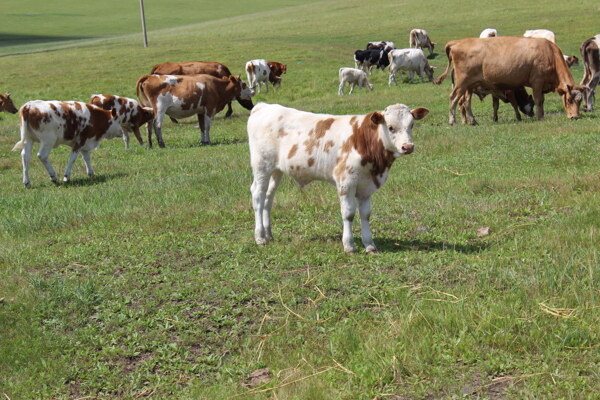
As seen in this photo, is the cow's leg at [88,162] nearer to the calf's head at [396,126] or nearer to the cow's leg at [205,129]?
the cow's leg at [205,129]

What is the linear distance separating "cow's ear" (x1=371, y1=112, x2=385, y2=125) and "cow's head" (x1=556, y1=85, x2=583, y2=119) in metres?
10.7

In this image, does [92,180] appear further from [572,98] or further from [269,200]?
[572,98]

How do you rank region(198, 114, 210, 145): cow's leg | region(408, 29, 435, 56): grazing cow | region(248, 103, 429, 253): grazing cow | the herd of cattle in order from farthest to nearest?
region(408, 29, 435, 56): grazing cow < region(198, 114, 210, 145): cow's leg < the herd of cattle < region(248, 103, 429, 253): grazing cow

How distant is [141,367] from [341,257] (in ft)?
8.69

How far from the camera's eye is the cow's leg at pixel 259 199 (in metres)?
8.09

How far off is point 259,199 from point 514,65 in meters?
11.1

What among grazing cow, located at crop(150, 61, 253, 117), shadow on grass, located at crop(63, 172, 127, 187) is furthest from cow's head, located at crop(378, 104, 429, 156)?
grazing cow, located at crop(150, 61, 253, 117)

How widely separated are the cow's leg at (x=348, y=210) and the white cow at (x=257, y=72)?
2552 centimetres

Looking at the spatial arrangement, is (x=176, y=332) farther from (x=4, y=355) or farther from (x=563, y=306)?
(x=563, y=306)

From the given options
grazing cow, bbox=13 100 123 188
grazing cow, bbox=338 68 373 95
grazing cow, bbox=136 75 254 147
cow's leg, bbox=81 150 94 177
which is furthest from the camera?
grazing cow, bbox=338 68 373 95

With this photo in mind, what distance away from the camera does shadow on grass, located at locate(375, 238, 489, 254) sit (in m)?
7.60

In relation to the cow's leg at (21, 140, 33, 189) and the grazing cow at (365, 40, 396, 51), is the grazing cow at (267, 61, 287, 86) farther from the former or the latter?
the cow's leg at (21, 140, 33, 189)

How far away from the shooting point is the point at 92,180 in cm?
Result: 1410

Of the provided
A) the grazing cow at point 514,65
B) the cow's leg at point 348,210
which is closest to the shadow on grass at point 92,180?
the cow's leg at point 348,210
